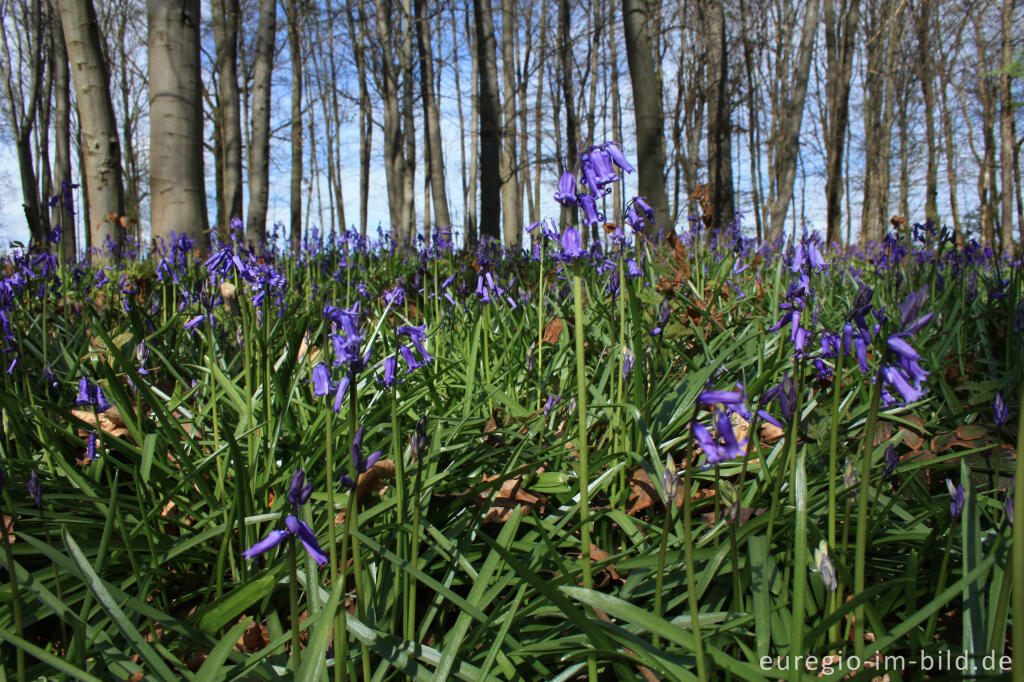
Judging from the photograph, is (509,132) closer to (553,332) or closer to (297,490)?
(553,332)

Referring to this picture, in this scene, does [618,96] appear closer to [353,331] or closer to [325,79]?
[325,79]

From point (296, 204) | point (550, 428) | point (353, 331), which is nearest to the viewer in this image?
point (353, 331)

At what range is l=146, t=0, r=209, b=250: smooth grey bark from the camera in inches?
174

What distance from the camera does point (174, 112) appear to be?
14.5ft

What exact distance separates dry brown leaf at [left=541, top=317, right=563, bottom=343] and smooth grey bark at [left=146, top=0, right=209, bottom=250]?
10.4ft

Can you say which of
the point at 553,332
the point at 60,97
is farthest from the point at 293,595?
the point at 60,97

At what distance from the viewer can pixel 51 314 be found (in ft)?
9.95

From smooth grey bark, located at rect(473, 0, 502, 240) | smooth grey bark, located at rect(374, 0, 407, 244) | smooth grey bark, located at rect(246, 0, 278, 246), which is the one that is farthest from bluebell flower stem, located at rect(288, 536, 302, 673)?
smooth grey bark, located at rect(374, 0, 407, 244)

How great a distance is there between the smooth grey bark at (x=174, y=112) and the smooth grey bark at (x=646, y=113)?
12.4 feet

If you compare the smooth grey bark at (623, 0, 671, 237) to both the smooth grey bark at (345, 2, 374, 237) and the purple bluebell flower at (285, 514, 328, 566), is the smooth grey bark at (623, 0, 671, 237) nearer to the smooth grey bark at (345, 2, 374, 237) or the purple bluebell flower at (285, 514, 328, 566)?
the purple bluebell flower at (285, 514, 328, 566)

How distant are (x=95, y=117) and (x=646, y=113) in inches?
191

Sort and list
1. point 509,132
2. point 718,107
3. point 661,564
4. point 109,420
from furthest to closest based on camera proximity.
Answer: point 509,132
point 718,107
point 109,420
point 661,564

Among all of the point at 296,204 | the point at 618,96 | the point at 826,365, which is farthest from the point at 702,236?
the point at 618,96

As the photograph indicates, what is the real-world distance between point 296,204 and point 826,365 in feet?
51.3
